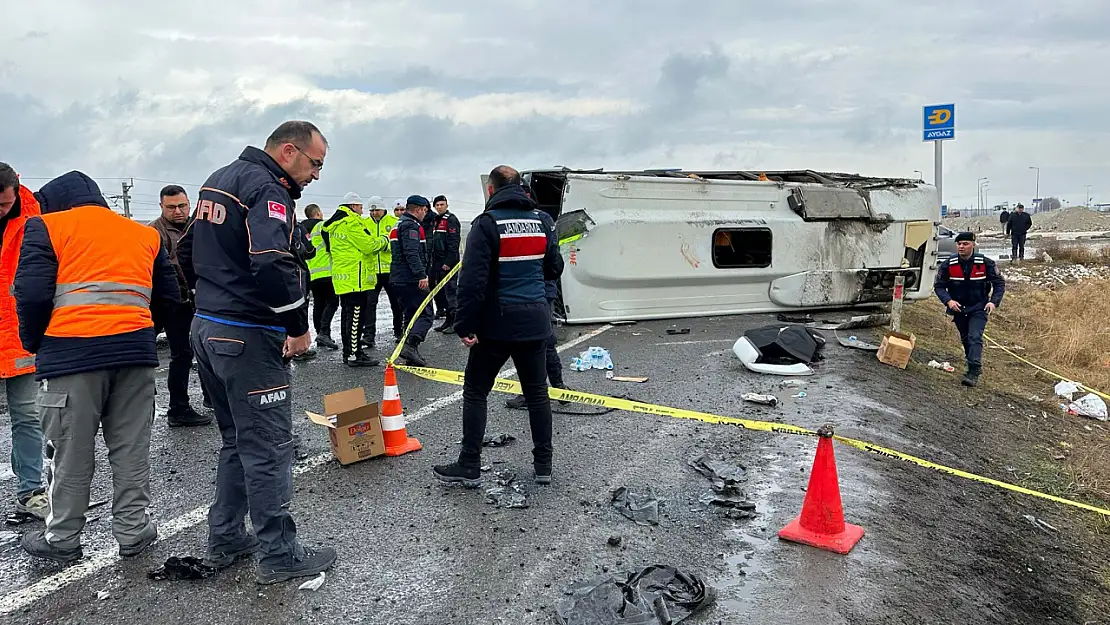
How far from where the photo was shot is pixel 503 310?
14.6ft

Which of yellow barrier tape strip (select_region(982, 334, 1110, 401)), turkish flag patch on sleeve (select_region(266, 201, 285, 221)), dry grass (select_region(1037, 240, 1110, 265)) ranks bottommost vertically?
yellow barrier tape strip (select_region(982, 334, 1110, 401))

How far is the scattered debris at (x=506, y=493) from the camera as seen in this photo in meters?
4.40

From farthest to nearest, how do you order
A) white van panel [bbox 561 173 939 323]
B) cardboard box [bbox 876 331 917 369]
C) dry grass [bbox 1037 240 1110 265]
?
1. dry grass [bbox 1037 240 1110 265]
2. white van panel [bbox 561 173 939 323]
3. cardboard box [bbox 876 331 917 369]

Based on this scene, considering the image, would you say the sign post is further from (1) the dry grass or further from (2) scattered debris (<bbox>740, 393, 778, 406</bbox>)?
(1) the dry grass

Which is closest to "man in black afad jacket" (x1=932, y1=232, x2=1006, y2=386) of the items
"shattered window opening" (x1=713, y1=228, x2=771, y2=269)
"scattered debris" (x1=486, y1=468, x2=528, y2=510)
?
"shattered window opening" (x1=713, y1=228, x2=771, y2=269)

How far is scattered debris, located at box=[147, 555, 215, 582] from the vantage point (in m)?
3.53

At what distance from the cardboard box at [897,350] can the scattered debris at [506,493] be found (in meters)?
5.32

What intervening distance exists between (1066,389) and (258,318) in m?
9.09

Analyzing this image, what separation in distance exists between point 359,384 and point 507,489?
10.8 feet

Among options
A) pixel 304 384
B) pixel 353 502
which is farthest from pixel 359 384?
pixel 353 502

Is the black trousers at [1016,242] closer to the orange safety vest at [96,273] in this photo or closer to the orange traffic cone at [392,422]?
the orange traffic cone at [392,422]

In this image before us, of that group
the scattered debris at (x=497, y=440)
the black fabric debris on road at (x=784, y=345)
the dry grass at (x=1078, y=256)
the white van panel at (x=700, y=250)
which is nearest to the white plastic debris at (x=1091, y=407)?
the black fabric debris on road at (x=784, y=345)

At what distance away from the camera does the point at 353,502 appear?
4.46 m

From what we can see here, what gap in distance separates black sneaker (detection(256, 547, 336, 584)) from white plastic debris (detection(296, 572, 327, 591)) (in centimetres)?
3
